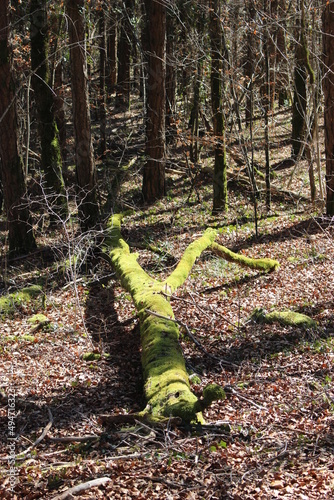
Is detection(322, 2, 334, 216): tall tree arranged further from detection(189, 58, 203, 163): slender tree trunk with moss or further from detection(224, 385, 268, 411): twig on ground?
detection(224, 385, 268, 411): twig on ground

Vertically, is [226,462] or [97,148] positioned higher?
[97,148]

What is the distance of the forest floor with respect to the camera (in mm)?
4422

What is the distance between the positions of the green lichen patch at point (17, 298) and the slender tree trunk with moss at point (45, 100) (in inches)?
170

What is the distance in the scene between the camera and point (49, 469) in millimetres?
4648

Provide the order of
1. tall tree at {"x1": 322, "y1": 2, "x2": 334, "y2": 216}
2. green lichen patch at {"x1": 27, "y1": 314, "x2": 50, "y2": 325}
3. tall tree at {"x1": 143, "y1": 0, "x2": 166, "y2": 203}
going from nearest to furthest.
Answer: green lichen patch at {"x1": 27, "y1": 314, "x2": 50, "y2": 325} < tall tree at {"x1": 322, "y1": 2, "x2": 334, "y2": 216} < tall tree at {"x1": 143, "y1": 0, "x2": 166, "y2": 203}

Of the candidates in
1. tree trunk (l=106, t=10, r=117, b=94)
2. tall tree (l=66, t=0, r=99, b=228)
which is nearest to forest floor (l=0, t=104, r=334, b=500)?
tall tree (l=66, t=0, r=99, b=228)

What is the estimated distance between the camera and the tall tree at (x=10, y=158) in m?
12.1

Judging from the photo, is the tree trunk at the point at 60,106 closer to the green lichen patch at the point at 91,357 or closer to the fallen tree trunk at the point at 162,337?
the fallen tree trunk at the point at 162,337

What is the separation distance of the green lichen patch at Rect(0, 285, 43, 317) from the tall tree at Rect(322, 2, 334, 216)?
25.3 feet

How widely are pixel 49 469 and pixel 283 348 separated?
399 centimetres

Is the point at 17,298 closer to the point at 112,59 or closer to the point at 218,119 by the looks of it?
the point at 218,119

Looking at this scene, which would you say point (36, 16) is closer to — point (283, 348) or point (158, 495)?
point (283, 348)

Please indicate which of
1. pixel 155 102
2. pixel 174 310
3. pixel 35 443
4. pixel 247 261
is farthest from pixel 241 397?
pixel 155 102

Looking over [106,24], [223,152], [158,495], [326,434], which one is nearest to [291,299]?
[326,434]
